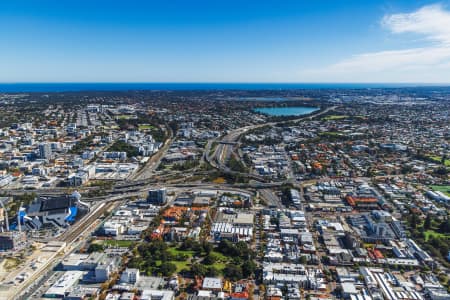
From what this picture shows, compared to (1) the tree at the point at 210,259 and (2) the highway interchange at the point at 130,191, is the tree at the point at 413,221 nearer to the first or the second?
(2) the highway interchange at the point at 130,191

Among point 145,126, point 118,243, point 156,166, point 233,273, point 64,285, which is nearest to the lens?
point 64,285

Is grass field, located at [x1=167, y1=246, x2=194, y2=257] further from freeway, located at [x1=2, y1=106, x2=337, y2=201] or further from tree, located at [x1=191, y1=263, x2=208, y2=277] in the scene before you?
freeway, located at [x1=2, y1=106, x2=337, y2=201]

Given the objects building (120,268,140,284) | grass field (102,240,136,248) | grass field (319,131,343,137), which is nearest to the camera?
building (120,268,140,284)

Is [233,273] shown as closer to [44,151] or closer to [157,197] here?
[157,197]

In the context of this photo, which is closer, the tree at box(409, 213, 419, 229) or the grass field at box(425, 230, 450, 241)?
the grass field at box(425, 230, 450, 241)

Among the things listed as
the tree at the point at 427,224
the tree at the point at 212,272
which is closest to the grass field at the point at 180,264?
the tree at the point at 212,272

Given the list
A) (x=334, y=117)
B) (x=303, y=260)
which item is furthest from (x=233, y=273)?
(x=334, y=117)

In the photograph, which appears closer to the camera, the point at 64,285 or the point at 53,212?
the point at 64,285

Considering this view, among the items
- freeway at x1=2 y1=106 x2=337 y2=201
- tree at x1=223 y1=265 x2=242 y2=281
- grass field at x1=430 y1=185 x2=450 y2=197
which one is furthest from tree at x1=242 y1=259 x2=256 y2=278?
grass field at x1=430 y1=185 x2=450 y2=197

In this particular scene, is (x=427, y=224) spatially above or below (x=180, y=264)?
above
